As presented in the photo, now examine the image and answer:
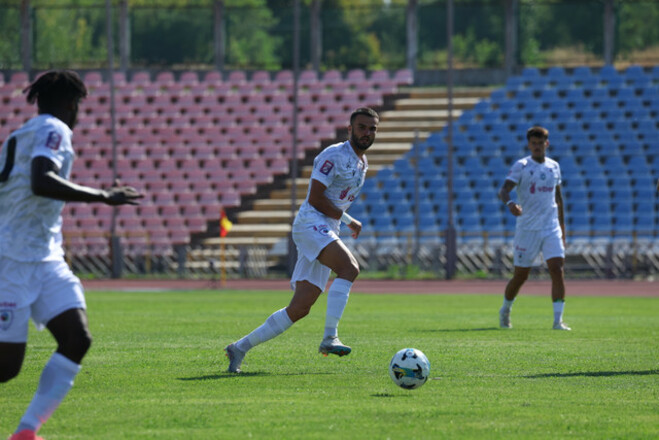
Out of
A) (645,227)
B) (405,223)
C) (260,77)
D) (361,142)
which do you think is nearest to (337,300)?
(361,142)

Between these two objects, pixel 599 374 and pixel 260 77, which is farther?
pixel 260 77

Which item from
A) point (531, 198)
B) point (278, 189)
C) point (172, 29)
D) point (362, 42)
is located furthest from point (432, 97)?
point (531, 198)

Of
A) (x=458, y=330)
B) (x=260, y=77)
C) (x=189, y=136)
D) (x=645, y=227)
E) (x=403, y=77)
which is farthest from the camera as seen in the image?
(x=260, y=77)

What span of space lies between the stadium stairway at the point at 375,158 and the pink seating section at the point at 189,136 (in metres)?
0.58

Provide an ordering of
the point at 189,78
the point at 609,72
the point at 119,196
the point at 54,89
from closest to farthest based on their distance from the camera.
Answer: the point at 119,196
the point at 54,89
the point at 609,72
the point at 189,78

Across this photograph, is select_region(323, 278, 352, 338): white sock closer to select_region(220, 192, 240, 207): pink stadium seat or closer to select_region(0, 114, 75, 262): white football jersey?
select_region(0, 114, 75, 262): white football jersey

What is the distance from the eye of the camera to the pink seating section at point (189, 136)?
39.0m

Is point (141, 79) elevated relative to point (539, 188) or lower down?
elevated

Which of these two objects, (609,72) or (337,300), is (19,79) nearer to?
(609,72)

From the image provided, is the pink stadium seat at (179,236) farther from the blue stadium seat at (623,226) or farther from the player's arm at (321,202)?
the player's arm at (321,202)

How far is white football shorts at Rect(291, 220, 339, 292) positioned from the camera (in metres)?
10.2

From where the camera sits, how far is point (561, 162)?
36719 mm

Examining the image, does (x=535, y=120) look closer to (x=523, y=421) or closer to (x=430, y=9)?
(x=430, y=9)

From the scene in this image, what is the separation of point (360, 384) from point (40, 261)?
11.6 feet
